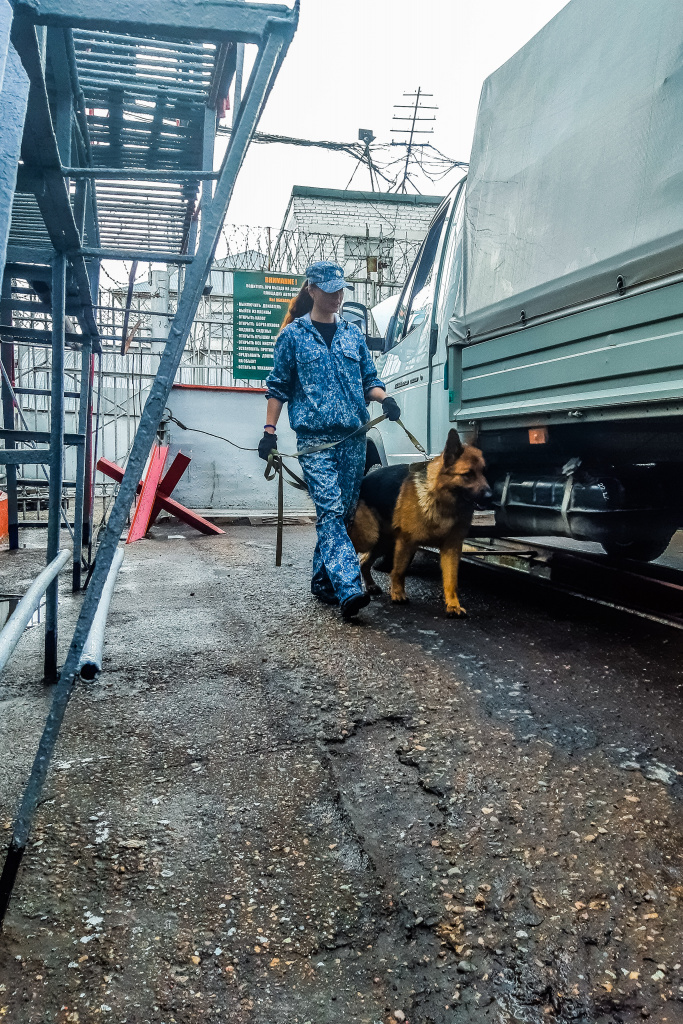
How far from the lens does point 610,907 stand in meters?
1.52

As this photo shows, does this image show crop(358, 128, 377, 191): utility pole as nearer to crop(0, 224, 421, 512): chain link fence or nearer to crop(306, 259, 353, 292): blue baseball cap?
crop(0, 224, 421, 512): chain link fence

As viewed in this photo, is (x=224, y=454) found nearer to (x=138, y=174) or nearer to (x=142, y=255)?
(x=142, y=255)

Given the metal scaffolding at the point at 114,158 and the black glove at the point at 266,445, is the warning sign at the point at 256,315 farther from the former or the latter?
the black glove at the point at 266,445

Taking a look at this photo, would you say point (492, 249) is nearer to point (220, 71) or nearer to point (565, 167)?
point (565, 167)

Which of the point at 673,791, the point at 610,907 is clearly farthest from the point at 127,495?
the point at 673,791

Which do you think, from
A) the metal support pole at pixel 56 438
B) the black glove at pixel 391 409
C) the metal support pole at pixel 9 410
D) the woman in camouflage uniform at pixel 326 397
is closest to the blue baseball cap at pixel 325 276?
the woman in camouflage uniform at pixel 326 397

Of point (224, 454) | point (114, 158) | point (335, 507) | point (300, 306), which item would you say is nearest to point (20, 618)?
point (114, 158)

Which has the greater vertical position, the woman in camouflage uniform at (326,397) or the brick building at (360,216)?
the brick building at (360,216)

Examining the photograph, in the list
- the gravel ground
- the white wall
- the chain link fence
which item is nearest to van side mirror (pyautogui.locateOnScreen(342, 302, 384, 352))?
the gravel ground

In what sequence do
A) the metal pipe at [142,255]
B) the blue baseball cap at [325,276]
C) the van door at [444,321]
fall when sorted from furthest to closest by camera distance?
the van door at [444,321] < the blue baseball cap at [325,276] < the metal pipe at [142,255]

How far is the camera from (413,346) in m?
5.38

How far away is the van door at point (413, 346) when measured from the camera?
510 centimetres

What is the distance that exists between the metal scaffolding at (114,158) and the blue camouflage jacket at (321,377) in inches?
33.1

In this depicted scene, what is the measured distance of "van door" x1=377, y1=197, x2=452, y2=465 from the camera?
5.10 metres
